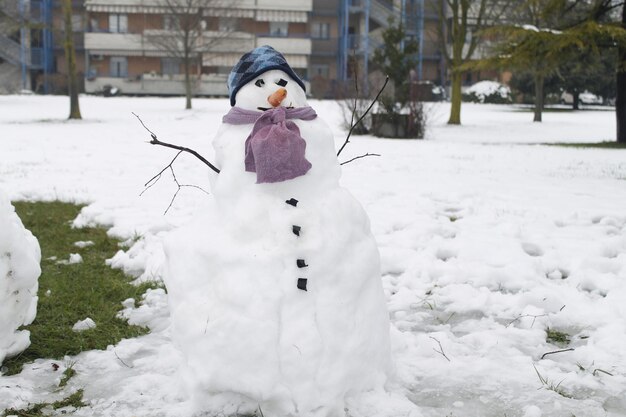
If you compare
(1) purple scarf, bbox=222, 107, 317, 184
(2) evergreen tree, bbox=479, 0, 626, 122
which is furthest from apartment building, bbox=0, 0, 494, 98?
(1) purple scarf, bbox=222, 107, 317, 184

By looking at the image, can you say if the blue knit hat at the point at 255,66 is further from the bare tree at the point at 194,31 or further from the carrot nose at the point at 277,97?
the bare tree at the point at 194,31

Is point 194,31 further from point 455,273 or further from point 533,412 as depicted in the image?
point 533,412

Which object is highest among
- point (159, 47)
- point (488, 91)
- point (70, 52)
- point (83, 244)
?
point (159, 47)

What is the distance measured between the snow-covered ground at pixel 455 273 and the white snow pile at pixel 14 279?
0.18m

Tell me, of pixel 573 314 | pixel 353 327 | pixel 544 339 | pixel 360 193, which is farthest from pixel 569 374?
pixel 360 193

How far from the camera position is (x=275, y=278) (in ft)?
8.95

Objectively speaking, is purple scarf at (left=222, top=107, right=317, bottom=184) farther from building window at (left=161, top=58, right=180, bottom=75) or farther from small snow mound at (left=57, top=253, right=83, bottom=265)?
building window at (left=161, top=58, right=180, bottom=75)

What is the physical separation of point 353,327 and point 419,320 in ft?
4.19

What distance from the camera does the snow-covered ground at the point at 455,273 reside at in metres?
3.06

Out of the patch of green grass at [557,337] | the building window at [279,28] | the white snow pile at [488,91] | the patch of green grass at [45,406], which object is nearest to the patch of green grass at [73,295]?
the patch of green grass at [45,406]

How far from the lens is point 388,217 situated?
6441 mm

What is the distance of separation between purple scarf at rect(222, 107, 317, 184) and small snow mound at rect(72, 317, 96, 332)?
168 centimetres

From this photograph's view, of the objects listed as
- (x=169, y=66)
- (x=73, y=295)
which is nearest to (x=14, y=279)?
(x=73, y=295)

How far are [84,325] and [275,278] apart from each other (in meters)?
1.68
